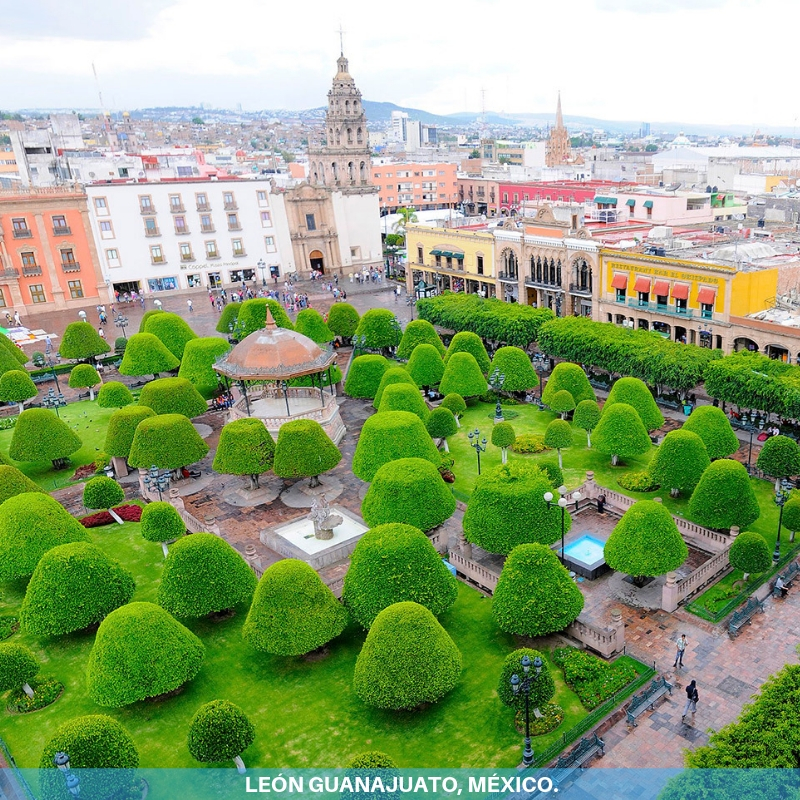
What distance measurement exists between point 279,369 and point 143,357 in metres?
13.8

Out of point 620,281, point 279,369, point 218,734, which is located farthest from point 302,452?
point 620,281

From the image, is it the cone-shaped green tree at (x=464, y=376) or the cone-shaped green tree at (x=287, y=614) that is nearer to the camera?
the cone-shaped green tree at (x=287, y=614)

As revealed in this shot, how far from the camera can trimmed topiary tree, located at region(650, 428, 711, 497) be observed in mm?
30500

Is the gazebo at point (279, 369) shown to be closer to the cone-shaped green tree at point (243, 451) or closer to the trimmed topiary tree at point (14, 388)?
the cone-shaped green tree at point (243, 451)

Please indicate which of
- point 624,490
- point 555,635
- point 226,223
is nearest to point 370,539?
point 555,635

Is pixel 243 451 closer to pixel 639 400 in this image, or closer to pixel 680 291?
pixel 639 400

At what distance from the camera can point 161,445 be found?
3481 cm

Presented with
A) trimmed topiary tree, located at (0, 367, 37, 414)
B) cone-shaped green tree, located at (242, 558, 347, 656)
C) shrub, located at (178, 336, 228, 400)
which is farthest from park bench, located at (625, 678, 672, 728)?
trimmed topiary tree, located at (0, 367, 37, 414)

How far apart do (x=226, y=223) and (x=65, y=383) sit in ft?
111

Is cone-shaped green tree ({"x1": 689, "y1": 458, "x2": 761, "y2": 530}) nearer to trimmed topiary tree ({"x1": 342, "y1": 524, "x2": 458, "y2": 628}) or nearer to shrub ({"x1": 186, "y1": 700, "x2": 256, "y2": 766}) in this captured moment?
trimmed topiary tree ({"x1": 342, "y1": 524, "x2": 458, "y2": 628})

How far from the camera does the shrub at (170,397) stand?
39719 millimetres

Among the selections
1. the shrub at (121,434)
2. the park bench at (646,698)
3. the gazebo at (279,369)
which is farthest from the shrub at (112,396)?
the park bench at (646,698)

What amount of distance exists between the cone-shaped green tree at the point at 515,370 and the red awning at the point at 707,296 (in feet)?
41.0

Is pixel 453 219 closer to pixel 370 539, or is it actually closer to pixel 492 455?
pixel 492 455
